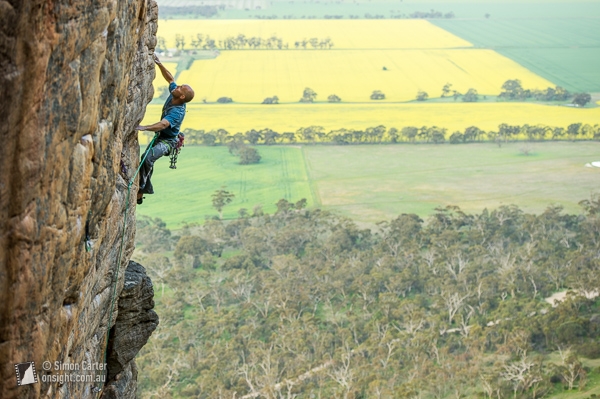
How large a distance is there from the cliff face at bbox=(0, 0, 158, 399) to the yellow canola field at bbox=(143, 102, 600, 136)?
6402cm

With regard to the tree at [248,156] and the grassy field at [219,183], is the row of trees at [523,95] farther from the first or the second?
the tree at [248,156]

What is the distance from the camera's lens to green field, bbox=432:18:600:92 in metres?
89.8

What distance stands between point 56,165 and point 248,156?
58.4 metres

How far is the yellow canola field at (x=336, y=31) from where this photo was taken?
100688 mm

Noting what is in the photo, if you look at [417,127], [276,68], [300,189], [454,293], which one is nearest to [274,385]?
[454,293]

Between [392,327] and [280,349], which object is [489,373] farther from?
[280,349]

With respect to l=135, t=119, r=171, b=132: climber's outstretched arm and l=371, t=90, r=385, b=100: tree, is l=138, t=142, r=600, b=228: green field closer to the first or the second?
l=371, t=90, r=385, b=100: tree

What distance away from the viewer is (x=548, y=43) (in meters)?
103

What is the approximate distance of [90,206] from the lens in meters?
6.57

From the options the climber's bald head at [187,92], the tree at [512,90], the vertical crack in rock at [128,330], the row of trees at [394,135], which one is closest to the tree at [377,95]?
the row of trees at [394,135]

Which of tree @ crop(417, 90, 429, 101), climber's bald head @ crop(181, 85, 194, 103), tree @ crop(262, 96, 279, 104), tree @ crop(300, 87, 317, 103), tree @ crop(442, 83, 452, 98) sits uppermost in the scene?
climber's bald head @ crop(181, 85, 194, 103)

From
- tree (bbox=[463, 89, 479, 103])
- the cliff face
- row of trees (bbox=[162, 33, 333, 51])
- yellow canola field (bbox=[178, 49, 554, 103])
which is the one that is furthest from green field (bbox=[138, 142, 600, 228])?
the cliff face

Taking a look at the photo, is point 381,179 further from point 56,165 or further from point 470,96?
point 56,165

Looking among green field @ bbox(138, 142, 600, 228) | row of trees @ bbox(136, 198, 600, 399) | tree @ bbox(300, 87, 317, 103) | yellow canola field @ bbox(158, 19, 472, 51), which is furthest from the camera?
yellow canola field @ bbox(158, 19, 472, 51)
